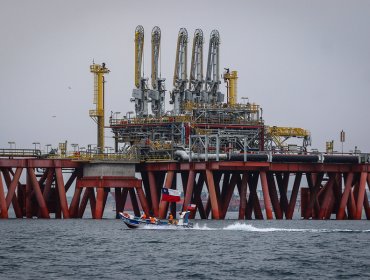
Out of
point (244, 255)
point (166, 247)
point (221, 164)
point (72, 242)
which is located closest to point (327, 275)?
point (244, 255)

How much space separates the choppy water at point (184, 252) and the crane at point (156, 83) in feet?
105

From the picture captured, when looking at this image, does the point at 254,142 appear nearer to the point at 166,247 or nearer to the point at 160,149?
the point at 160,149

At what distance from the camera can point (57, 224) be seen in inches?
5930

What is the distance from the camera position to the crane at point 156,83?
569 ft

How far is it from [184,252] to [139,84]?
71.1 metres

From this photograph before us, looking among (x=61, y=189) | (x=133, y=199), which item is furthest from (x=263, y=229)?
(x=133, y=199)

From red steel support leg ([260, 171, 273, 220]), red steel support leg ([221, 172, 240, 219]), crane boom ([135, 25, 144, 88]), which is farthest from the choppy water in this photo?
crane boom ([135, 25, 144, 88])

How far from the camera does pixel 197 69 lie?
17650 centimetres

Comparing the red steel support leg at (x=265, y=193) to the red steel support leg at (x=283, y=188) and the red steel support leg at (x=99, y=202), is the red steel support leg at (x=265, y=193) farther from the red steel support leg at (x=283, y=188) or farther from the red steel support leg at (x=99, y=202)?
the red steel support leg at (x=99, y=202)

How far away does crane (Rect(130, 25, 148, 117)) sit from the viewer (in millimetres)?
173625

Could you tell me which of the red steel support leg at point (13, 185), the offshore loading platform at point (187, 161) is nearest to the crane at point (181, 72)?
the offshore loading platform at point (187, 161)

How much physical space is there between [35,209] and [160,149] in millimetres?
21530

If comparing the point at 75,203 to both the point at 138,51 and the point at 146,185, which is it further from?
the point at 138,51

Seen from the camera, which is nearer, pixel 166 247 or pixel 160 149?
pixel 166 247
